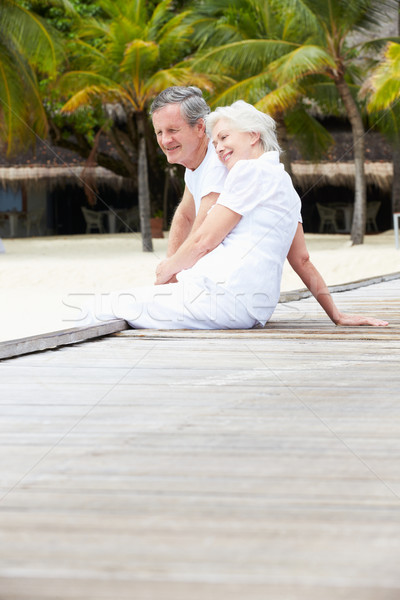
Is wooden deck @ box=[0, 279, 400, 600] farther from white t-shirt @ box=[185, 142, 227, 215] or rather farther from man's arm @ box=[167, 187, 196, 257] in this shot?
man's arm @ box=[167, 187, 196, 257]

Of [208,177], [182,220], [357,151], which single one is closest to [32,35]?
[357,151]

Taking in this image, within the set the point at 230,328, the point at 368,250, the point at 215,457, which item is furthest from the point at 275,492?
the point at 368,250

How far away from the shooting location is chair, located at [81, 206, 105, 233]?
23.0 metres

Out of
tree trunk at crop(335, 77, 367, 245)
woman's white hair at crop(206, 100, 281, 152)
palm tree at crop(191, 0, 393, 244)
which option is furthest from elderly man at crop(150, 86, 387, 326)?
tree trunk at crop(335, 77, 367, 245)

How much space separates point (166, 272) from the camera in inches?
135

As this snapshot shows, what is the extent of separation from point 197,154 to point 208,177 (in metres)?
0.19

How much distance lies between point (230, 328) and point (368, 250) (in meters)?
12.3

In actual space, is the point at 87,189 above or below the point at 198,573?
below

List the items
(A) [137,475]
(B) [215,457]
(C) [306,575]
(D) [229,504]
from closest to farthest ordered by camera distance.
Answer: (C) [306,575] < (D) [229,504] < (A) [137,475] < (B) [215,457]

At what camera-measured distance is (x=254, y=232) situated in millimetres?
3291

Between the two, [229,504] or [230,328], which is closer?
[229,504]

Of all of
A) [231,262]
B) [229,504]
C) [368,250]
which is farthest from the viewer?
[368,250]

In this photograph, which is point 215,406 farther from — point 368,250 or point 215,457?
point 368,250

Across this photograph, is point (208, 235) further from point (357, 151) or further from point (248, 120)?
point (357, 151)
